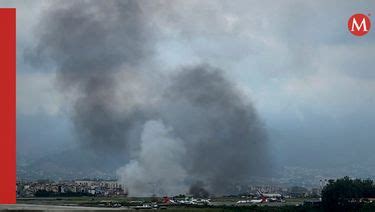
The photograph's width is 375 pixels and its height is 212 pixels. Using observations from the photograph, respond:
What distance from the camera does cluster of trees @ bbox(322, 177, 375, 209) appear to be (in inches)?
2140

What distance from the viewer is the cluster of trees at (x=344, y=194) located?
178 feet

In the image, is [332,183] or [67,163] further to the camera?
[67,163]

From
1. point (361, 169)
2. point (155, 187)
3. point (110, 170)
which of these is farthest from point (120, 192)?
point (361, 169)

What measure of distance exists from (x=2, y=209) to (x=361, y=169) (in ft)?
538

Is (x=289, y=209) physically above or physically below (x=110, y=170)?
below

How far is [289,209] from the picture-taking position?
164ft

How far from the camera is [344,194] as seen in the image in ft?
182

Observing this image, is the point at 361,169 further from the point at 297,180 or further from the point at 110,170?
the point at 110,170

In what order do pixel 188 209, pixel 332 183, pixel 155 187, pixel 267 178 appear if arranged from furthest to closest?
pixel 267 178
pixel 155 187
pixel 332 183
pixel 188 209

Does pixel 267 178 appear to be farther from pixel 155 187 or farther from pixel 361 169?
pixel 361 169

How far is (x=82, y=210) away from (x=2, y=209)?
5.12 meters

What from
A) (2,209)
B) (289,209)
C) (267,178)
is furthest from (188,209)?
(267,178)

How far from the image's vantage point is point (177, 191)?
75.9 metres

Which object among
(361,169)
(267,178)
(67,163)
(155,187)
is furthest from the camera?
(361,169)
